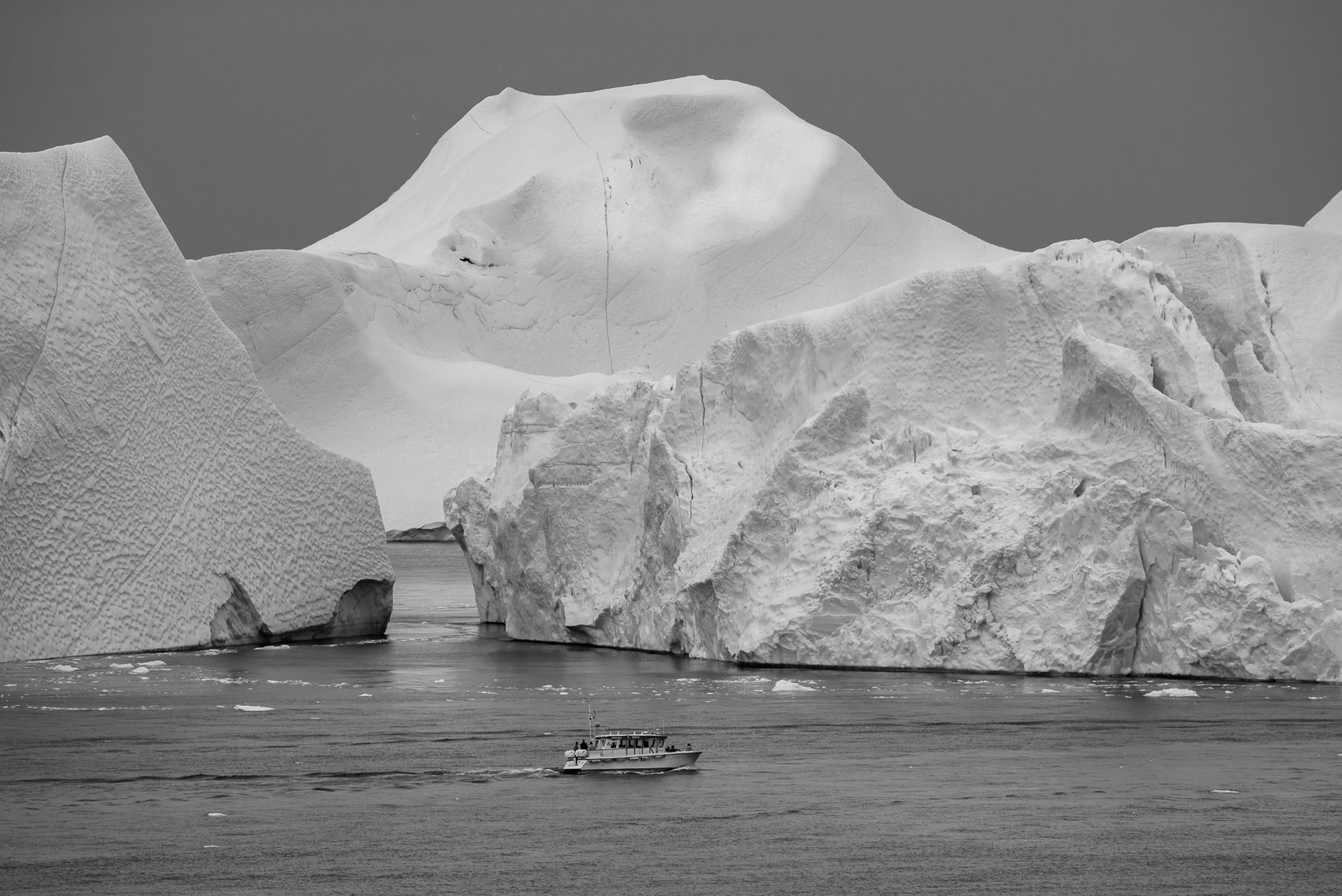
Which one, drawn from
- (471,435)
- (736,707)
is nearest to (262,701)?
(736,707)

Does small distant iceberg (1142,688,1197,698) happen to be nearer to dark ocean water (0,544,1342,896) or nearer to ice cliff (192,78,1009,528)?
dark ocean water (0,544,1342,896)

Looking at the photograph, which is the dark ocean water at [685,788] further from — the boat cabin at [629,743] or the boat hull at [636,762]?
the boat cabin at [629,743]

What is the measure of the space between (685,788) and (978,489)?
783cm

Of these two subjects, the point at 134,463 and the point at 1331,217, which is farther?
the point at 1331,217

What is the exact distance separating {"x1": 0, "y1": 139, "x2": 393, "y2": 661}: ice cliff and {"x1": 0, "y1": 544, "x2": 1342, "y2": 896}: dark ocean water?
2360mm

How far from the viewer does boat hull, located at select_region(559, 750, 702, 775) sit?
59.5ft

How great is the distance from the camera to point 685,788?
17.3 m

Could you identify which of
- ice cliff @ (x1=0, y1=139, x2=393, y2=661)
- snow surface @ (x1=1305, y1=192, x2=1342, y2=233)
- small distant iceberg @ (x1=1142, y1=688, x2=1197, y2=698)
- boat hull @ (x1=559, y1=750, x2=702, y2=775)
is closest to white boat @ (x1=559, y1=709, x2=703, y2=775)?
boat hull @ (x1=559, y1=750, x2=702, y2=775)

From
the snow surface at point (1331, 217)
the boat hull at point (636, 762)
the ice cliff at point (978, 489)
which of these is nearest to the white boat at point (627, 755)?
the boat hull at point (636, 762)

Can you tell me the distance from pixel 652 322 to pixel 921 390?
172 feet

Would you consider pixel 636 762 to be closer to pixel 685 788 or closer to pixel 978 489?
pixel 685 788

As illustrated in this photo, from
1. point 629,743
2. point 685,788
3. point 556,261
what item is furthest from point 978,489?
point 556,261

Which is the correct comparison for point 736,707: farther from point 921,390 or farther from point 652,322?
point 652,322

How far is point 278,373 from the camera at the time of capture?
62000 millimetres
